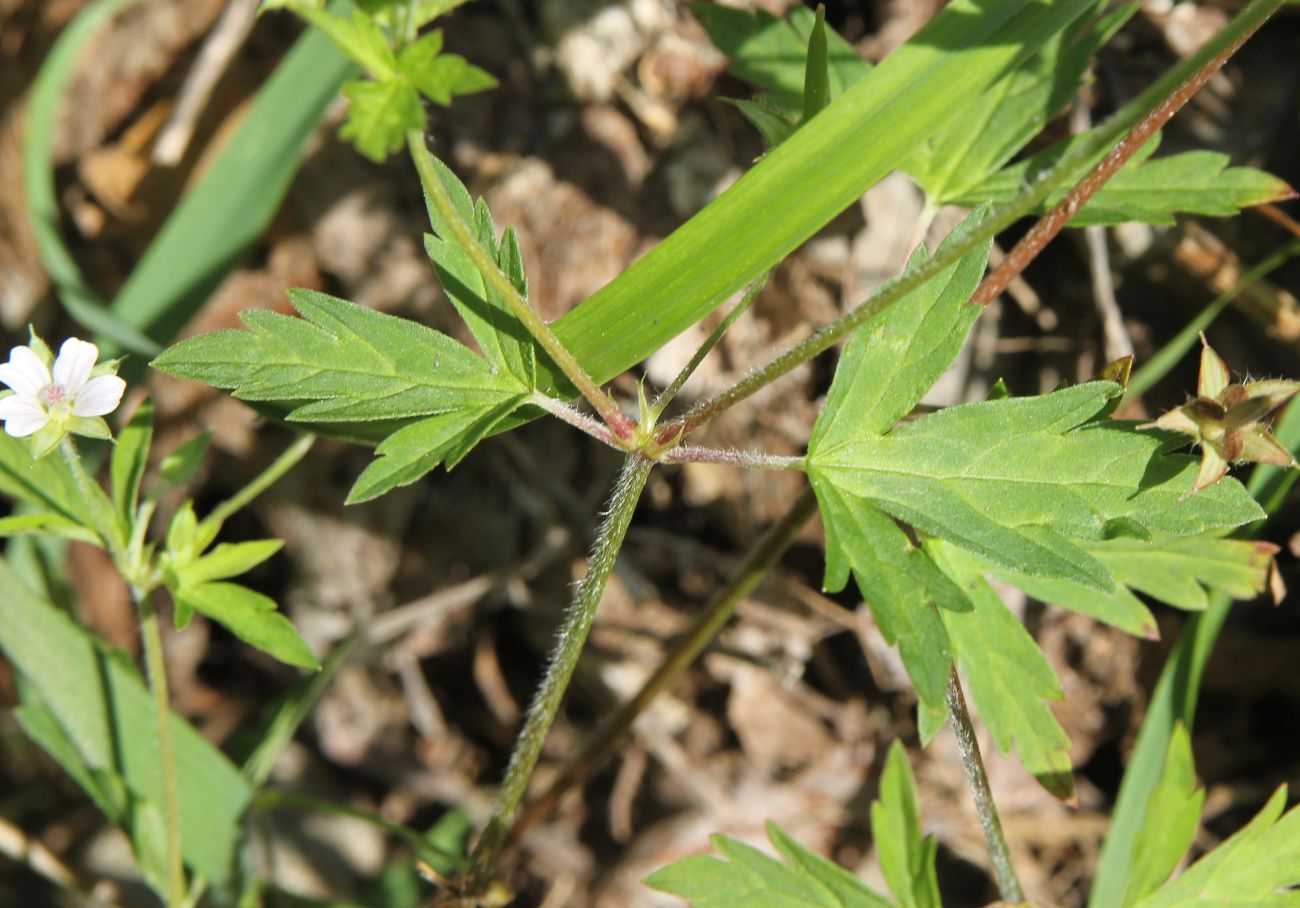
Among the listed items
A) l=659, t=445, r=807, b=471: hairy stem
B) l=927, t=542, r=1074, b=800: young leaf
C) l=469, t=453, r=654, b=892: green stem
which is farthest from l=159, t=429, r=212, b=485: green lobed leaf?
l=927, t=542, r=1074, b=800: young leaf

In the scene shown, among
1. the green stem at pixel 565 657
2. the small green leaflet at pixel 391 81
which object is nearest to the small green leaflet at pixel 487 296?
the green stem at pixel 565 657

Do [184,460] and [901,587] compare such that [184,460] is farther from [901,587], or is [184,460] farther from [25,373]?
[901,587]

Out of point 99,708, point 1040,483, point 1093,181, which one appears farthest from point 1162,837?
point 99,708

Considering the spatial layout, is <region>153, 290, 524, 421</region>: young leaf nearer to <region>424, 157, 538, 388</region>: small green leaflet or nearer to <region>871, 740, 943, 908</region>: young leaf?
<region>424, 157, 538, 388</region>: small green leaflet

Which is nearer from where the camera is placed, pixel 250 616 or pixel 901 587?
pixel 901 587

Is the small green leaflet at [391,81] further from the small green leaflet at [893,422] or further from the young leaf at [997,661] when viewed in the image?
the young leaf at [997,661]

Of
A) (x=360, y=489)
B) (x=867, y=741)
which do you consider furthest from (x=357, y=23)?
(x=867, y=741)
